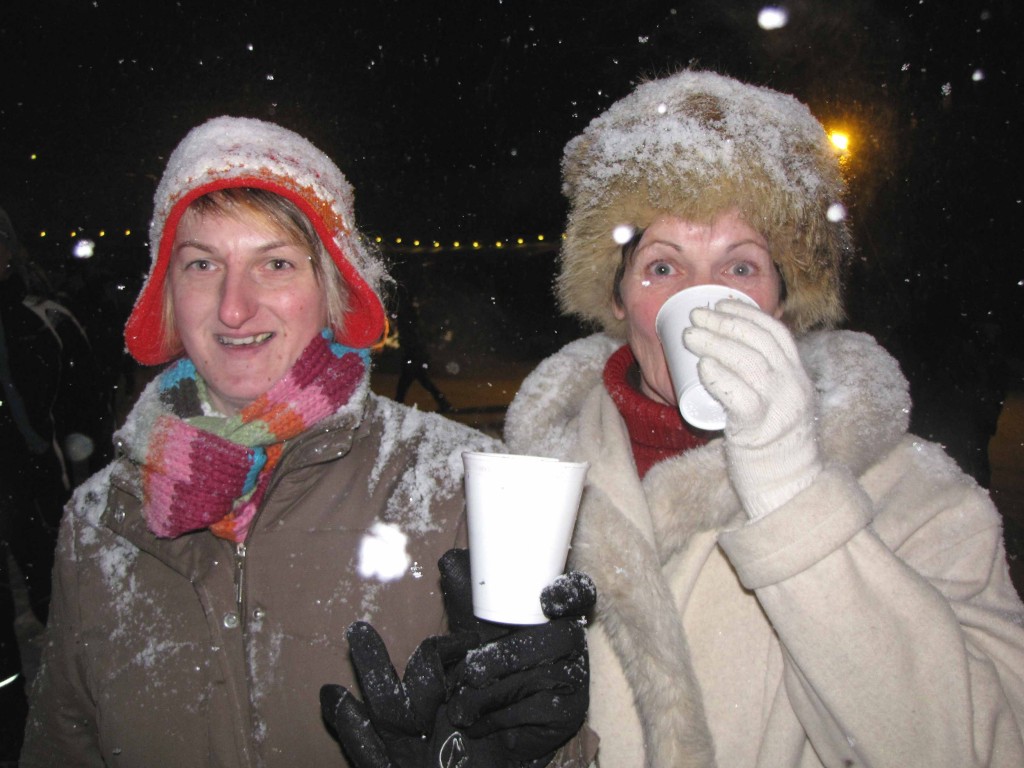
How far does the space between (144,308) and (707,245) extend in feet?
5.72

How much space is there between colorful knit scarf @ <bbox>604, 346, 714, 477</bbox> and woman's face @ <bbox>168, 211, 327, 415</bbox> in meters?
0.99

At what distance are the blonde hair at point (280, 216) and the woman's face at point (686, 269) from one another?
895 mm

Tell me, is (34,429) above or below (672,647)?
above

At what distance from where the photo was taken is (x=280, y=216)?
73.2 inches

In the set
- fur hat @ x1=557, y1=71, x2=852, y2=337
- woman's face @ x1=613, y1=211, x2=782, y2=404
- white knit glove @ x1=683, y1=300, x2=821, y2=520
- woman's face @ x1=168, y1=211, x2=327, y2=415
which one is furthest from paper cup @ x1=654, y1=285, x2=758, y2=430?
woman's face @ x1=168, y1=211, x2=327, y2=415

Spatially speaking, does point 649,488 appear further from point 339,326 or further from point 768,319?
point 339,326

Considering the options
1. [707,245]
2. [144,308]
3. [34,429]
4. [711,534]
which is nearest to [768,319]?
[707,245]

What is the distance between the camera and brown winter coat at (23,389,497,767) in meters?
1.64

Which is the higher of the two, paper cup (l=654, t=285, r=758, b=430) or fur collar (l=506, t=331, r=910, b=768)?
paper cup (l=654, t=285, r=758, b=430)

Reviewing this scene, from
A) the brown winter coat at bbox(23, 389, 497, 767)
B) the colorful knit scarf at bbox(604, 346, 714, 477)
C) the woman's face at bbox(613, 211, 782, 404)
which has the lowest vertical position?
the brown winter coat at bbox(23, 389, 497, 767)

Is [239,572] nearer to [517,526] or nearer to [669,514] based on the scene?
[517,526]

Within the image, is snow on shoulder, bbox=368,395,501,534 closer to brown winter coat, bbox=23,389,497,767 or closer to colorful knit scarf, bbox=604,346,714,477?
brown winter coat, bbox=23,389,497,767

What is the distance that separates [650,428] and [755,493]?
551 millimetres

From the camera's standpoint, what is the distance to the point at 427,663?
4.62 feet
